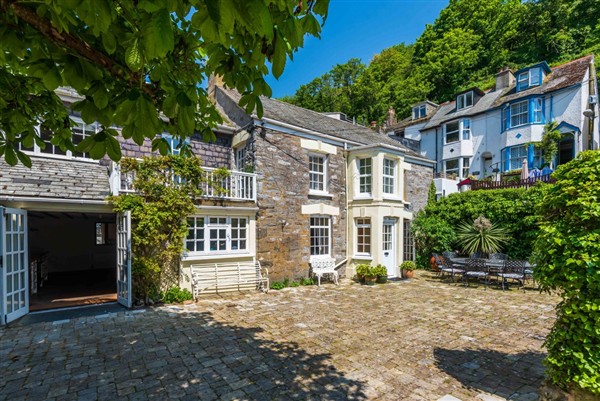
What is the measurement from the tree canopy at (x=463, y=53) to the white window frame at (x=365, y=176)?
23.5m

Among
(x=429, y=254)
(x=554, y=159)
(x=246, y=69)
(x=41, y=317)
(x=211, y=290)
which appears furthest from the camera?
(x=554, y=159)

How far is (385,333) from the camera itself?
6.81 meters

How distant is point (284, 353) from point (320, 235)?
8.19 meters

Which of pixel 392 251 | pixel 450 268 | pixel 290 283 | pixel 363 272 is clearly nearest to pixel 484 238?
pixel 450 268

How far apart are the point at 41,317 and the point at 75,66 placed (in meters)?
8.98

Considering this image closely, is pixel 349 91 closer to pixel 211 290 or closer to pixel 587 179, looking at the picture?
pixel 211 290

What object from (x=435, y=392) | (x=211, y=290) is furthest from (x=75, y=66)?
(x=211, y=290)

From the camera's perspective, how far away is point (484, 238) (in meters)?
14.2

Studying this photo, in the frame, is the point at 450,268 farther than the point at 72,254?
No

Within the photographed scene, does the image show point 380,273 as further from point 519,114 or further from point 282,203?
point 519,114

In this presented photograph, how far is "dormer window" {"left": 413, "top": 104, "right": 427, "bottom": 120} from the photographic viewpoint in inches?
1168

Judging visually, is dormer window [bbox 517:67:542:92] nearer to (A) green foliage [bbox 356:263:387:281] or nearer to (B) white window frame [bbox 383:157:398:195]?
(B) white window frame [bbox 383:157:398:195]

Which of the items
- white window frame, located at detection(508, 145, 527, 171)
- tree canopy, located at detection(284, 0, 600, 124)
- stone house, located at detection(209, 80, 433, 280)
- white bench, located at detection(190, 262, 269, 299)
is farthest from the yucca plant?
tree canopy, located at detection(284, 0, 600, 124)

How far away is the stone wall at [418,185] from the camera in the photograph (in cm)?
1709
